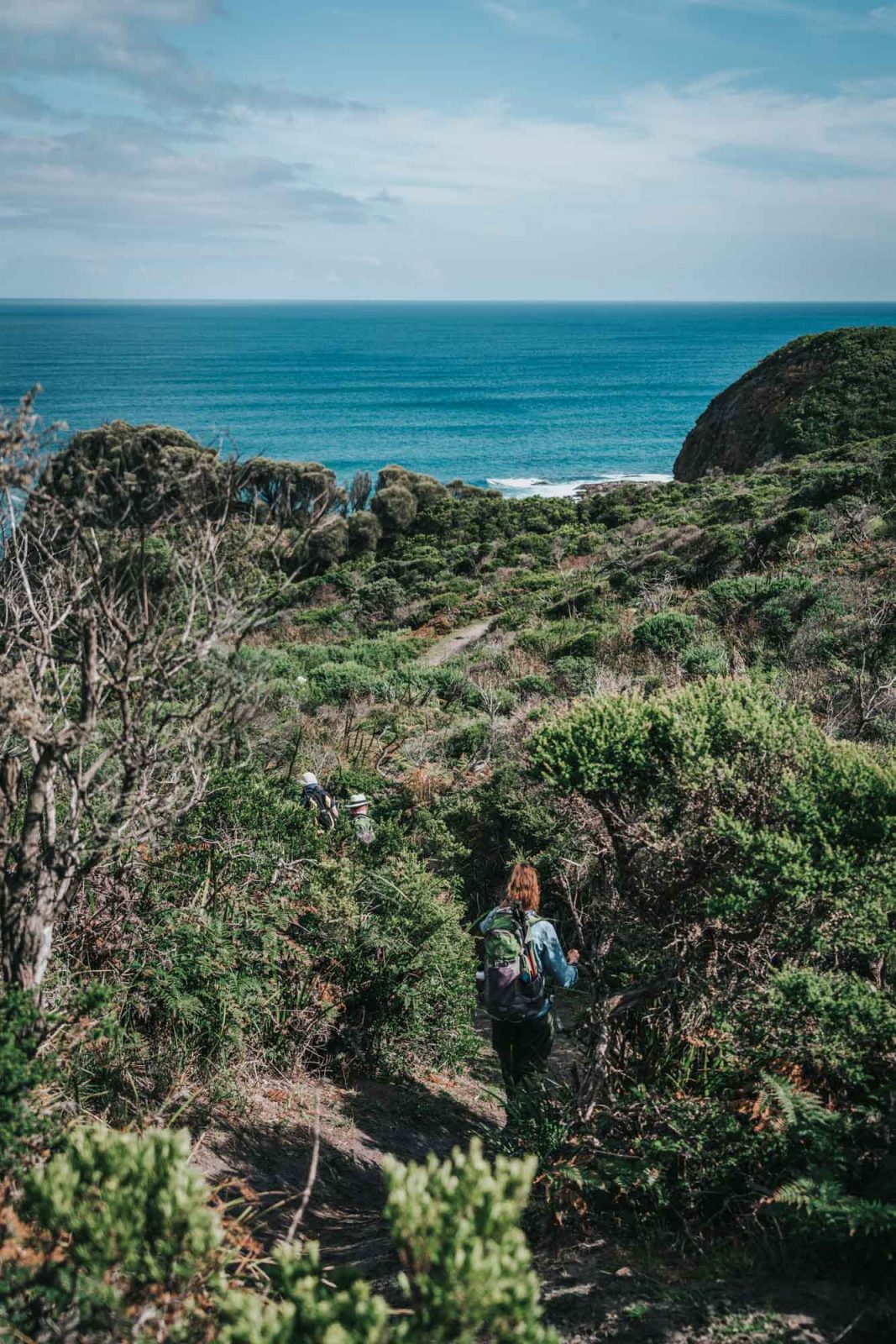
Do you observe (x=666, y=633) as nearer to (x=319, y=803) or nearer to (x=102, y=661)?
(x=319, y=803)

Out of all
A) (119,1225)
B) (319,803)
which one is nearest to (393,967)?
(319,803)

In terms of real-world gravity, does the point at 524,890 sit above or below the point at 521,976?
above

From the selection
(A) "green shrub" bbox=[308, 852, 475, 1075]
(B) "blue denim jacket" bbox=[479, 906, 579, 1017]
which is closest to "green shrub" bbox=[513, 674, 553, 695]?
(A) "green shrub" bbox=[308, 852, 475, 1075]

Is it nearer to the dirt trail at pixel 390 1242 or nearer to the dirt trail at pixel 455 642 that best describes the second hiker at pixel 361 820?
the dirt trail at pixel 390 1242

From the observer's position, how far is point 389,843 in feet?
23.8

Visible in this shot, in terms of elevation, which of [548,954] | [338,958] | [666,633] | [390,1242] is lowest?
[390,1242]

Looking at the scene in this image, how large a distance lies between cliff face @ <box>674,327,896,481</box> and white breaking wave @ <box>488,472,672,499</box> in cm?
1386

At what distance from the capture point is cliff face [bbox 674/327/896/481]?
125 feet

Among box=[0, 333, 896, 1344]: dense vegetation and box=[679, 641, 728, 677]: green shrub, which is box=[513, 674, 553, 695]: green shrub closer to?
box=[679, 641, 728, 677]: green shrub

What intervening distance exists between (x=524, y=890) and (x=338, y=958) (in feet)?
5.37

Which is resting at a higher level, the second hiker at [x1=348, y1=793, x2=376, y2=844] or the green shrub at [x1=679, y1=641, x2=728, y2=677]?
the green shrub at [x1=679, y1=641, x2=728, y2=677]

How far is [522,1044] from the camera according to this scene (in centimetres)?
568

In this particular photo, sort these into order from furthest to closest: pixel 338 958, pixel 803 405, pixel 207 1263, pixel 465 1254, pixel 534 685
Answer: pixel 803 405 → pixel 534 685 → pixel 338 958 → pixel 207 1263 → pixel 465 1254

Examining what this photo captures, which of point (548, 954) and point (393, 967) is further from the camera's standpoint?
point (393, 967)
